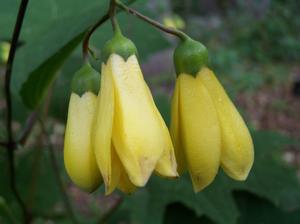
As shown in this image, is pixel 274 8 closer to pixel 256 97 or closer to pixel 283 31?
pixel 283 31

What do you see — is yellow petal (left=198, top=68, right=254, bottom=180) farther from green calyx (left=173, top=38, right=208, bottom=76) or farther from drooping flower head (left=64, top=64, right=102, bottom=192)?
drooping flower head (left=64, top=64, right=102, bottom=192)

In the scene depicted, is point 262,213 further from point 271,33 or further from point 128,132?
point 271,33

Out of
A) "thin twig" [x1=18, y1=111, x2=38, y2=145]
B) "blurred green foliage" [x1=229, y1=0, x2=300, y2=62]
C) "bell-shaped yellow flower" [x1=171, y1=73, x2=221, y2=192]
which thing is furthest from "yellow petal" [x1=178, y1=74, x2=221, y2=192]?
"blurred green foliage" [x1=229, y1=0, x2=300, y2=62]

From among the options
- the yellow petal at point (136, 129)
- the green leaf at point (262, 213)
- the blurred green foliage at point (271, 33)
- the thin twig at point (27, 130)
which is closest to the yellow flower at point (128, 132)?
the yellow petal at point (136, 129)

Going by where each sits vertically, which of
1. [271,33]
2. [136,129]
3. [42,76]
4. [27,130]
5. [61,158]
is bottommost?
[271,33]

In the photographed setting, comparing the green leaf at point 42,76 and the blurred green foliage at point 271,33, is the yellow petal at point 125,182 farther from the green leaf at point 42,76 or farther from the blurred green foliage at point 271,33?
the blurred green foliage at point 271,33

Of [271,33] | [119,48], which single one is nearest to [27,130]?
[119,48]

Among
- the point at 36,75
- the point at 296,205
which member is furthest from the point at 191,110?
the point at 296,205
